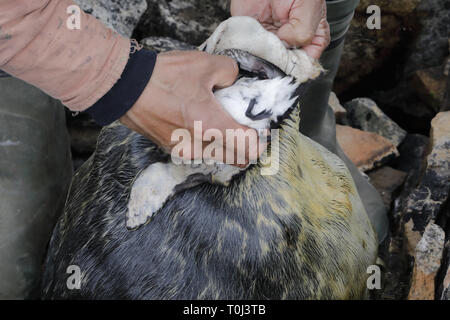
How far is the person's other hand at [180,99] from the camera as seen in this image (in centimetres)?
122

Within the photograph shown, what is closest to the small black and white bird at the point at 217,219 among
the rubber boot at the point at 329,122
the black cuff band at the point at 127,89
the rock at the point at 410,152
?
the black cuff band at the point at 127,89

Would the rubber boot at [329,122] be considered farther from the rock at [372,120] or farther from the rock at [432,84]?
the rock at [432,84]

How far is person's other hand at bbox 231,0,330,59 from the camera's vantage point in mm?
1470

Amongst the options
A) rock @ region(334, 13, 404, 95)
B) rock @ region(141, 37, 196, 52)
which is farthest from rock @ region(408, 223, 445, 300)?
rock @ region(334, 13, 404, 95)

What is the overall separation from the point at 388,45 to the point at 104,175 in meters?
2.34

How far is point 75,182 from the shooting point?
5.61 feet

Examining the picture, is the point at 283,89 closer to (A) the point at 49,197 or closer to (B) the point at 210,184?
(B) the point at 210,184

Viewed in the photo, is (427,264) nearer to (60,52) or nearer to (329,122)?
(329,122)

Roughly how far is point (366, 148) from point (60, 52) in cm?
216

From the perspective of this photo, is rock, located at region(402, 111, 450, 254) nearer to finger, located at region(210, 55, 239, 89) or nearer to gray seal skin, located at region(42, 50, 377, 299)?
gray seal skin, located at region(42, 50, 377, 299)

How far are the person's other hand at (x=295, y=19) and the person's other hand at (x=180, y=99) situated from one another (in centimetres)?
33

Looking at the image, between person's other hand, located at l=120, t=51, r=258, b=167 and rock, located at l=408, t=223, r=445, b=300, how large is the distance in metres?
0.95

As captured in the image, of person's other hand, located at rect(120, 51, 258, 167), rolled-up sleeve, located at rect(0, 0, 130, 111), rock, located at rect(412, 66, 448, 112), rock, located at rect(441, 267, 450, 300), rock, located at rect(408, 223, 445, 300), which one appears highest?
rolled-up sleeve, located at rect(0, 0, 130, 111)

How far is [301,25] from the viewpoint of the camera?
147cm
